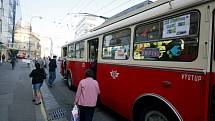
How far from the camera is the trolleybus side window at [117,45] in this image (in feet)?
24.3

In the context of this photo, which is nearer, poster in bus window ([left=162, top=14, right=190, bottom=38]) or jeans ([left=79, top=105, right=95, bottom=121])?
poster in bus window ([left=162, top=14, right=190, bottom=38])

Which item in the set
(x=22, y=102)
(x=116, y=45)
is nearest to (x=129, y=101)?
(x=116, y=45)

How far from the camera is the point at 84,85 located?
6.57m

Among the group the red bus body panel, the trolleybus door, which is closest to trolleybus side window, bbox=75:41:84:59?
the trolleybus door

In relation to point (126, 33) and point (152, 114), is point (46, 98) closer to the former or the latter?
point (126, 33)

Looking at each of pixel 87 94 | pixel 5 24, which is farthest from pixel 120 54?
pixel 5 24

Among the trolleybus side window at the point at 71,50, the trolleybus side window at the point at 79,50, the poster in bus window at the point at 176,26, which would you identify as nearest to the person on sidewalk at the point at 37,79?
the trolleybus side window at the point at 79,50

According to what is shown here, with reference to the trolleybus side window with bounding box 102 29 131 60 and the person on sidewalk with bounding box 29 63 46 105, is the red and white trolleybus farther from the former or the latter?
the person on sidewalk with bounding box 29 63 46 105

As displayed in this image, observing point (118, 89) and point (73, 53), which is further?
point (73, 53)

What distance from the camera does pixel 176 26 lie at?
5.44m

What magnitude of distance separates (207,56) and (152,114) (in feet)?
6.34

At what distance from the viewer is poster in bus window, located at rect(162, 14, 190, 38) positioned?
17.0 feet

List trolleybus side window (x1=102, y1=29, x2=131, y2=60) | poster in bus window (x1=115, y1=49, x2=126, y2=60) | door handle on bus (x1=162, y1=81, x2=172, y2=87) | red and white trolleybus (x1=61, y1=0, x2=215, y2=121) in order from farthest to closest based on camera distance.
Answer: poster in bus window (x1=115, y1=49, x2=126, y2=60), trolleybus side window (x1=102, y1=29, x2=131, y2=60), door handle on bus (x1=162, y1=81, x2=172, y2=87), red and white trolleybus (x1=61, y1=0, x2=215, y2=121)

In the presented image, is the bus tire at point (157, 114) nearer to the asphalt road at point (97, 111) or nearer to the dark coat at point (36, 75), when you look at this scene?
the asphalt road at point (97, 111)
